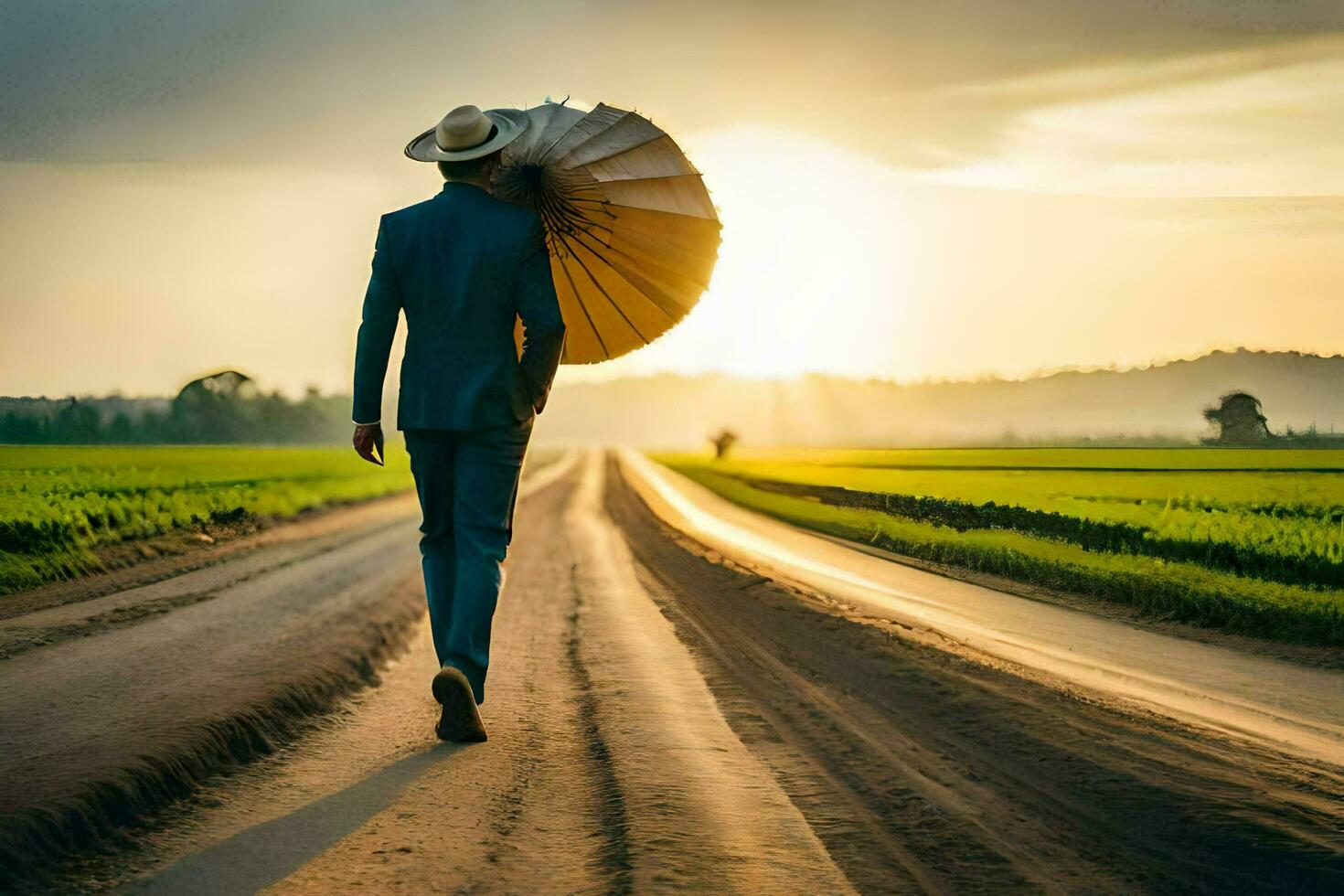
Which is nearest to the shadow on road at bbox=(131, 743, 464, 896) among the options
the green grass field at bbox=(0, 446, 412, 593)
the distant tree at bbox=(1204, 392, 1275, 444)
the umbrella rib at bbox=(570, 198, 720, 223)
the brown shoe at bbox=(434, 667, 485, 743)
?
the brown shoe at bbox=(434, 667, 485, 743)

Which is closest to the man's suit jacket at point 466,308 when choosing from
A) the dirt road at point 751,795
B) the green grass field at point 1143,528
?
the dirt road at point 751,795

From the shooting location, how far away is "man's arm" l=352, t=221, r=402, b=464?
5152mm

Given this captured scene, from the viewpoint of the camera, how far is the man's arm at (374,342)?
5.15 meters

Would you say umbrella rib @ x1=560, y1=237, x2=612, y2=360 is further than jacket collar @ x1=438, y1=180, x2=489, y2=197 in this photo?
Yes

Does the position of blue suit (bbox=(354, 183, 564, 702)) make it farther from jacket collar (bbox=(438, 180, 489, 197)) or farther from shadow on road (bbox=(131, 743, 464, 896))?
shadow on road (bbox=(131, 743, 464, 896))

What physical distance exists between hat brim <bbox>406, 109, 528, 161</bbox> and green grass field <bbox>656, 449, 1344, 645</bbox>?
30.4 ft

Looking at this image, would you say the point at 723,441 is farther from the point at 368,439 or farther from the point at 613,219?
the point at 368,439

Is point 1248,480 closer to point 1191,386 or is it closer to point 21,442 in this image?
point 21,442

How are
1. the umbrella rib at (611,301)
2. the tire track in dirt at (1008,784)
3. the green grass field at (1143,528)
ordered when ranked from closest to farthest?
the tire track in dirt at (1008,784) → the umbrella rib at (611,301) → the green grass field at (1143,528)

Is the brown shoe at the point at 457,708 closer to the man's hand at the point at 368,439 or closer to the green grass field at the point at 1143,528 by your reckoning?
the man's hand at the point at 368,439

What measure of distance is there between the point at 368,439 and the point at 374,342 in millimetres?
464

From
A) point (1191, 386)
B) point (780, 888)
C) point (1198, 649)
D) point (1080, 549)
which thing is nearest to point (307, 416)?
point (1080, 549)

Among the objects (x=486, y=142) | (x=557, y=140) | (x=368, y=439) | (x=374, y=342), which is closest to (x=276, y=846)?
(x=368, y=439)

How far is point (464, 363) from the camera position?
5.05m
